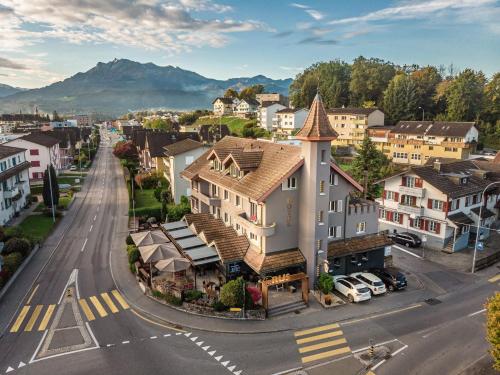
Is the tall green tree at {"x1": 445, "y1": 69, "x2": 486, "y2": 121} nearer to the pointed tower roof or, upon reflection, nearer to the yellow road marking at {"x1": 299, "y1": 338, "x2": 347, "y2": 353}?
the pointed tower roof

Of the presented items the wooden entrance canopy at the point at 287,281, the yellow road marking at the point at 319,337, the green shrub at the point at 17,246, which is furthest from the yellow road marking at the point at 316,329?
the green shrub at the point at 17,246

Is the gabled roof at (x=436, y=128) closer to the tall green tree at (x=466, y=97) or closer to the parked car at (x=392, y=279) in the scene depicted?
the tall green tree at (x=466, y=97)

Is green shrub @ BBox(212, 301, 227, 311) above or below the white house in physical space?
below

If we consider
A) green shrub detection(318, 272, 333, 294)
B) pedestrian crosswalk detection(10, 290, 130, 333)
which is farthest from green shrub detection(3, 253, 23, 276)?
green shrub detection(318, 272, 333, 294)

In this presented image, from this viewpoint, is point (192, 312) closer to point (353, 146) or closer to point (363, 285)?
point (363, 285)

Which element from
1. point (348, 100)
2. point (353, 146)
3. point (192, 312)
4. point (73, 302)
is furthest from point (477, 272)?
point (348, 100)
